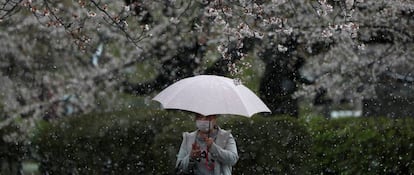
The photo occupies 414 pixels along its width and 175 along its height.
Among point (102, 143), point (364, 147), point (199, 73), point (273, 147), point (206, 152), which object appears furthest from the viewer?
point (199, 73)

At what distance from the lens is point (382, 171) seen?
28.0 ft

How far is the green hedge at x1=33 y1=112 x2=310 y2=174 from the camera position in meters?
7.38

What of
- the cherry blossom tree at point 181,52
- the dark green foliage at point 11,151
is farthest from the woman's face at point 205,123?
the dark green foliage at point 11,151

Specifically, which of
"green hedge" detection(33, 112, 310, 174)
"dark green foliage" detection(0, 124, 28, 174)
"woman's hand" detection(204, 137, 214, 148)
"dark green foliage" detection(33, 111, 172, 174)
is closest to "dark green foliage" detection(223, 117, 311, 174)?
"green hedge" detection(33, 112, 310, 174)

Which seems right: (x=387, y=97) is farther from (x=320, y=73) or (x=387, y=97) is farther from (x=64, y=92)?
(x=64, y=92)

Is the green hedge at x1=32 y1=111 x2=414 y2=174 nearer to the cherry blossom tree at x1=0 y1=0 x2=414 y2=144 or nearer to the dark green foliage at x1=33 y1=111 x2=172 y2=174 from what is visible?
the dark green foliage at x1=33 y1=111 x2=172 y2=174

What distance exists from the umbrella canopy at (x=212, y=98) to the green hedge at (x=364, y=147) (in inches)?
130

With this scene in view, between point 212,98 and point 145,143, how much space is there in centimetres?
326

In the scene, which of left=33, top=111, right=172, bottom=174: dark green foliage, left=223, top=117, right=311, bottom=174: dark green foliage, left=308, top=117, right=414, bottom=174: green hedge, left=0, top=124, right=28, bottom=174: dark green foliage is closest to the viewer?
left=223, top=117, right=311, bottom=174: dark green foliage

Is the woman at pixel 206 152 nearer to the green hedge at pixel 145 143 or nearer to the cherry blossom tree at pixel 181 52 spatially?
the green hedge at pixel 145 143

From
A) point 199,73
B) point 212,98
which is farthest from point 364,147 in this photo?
point 212,98

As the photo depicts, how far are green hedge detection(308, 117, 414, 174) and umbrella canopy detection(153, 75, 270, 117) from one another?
3.31 meters

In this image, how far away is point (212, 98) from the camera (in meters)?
5.09

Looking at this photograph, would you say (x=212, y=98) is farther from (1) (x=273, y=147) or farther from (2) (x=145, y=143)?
(2) (x=145, y=143)
